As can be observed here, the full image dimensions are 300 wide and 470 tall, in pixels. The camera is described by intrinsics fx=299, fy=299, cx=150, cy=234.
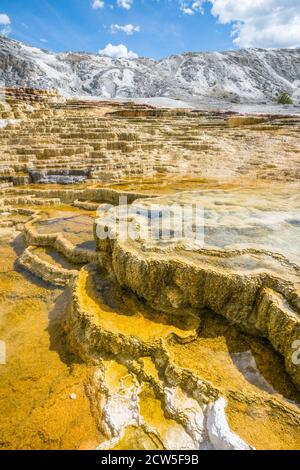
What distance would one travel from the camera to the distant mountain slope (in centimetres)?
5797

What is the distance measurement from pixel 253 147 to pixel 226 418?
59.2 feet

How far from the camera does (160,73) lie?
73.9 m

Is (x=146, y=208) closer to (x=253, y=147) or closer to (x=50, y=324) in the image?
(x=50, y=324)

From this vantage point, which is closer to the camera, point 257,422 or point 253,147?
point 257,422

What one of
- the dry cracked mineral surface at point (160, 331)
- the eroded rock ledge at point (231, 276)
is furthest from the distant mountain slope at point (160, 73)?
the eroded rock ledge at point (231, 276)

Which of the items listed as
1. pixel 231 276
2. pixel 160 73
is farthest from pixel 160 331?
pixel 160 73

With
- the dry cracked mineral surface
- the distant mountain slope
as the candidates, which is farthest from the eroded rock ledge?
the distant mountain slope

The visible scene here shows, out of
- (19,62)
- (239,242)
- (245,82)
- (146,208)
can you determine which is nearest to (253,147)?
(146,208)

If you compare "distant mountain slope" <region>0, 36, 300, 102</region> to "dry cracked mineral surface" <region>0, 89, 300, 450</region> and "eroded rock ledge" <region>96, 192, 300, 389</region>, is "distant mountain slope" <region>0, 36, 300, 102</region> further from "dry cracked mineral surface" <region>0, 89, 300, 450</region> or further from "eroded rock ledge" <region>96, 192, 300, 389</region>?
"eroded rock ledge" <region>96, 192, 300, 389</region>

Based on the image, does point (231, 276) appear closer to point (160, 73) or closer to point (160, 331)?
point (160, 331)

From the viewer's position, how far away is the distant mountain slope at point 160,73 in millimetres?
57969

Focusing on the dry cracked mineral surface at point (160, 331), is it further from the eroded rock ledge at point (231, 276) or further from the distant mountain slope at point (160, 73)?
the distant mountain slope at point (160, 73)

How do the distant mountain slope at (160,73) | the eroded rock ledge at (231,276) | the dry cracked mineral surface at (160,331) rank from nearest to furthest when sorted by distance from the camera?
the dry cracked mineral surface at (160,331)
the eroded rock ledge at (231,276)
the distant mountain slope at (160,73)

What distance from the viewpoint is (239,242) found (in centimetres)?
460
